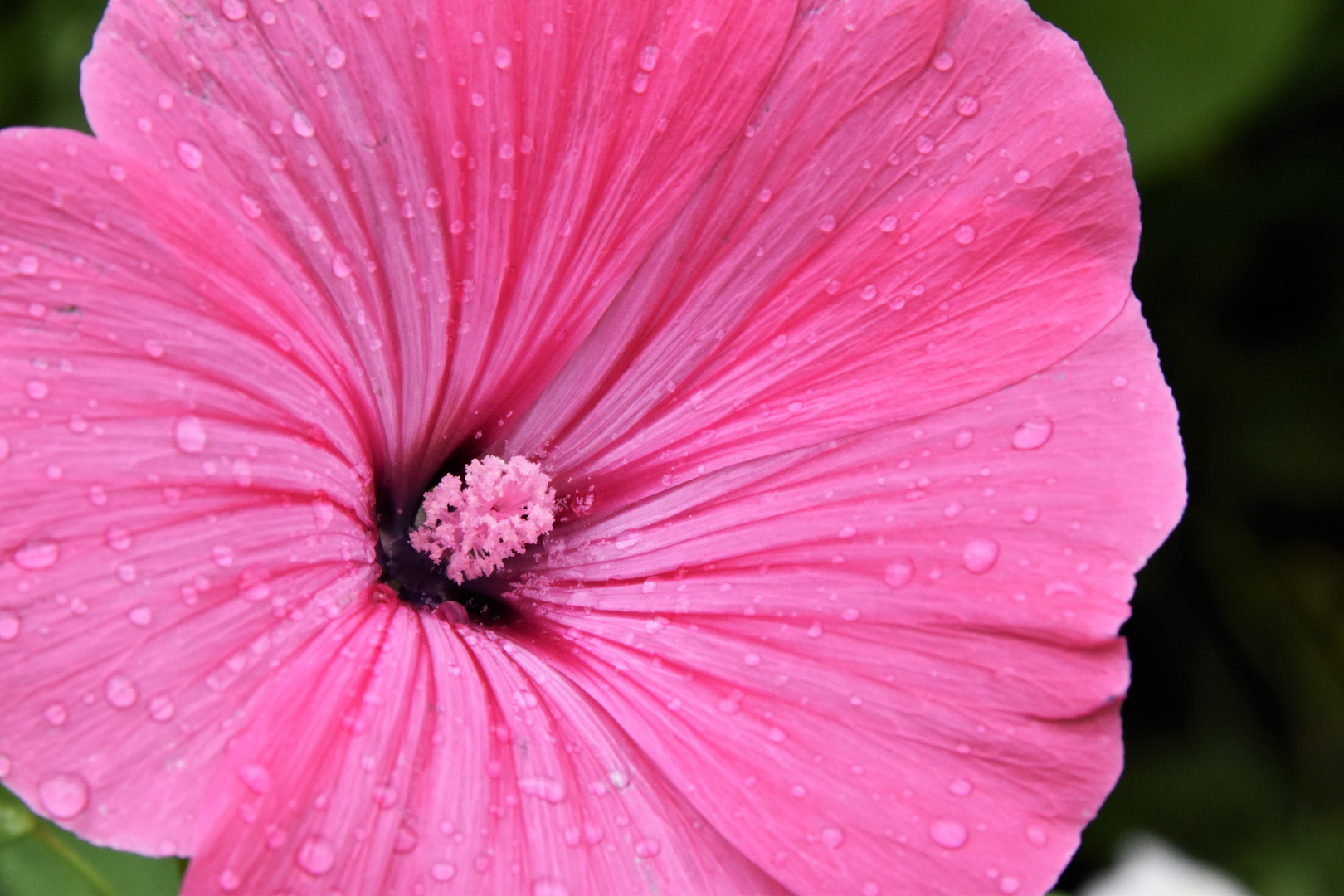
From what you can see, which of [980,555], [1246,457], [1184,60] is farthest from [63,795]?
[1246,457]

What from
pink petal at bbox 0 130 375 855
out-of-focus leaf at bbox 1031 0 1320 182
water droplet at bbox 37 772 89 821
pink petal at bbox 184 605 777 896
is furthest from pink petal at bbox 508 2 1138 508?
out-of-focus leaf at bbox 1031 0 1320 182

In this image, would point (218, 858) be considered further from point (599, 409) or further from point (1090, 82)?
point (1090, 82)

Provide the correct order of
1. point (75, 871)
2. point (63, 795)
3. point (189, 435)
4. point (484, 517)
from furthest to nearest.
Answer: point (75, 871) → point (484, 517) → point (189, 435) → point (63, 795)

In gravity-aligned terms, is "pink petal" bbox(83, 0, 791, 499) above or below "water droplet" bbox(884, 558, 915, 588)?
above

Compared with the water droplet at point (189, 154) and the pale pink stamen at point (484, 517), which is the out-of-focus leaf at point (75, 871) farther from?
the water droplet at point (189, 154)

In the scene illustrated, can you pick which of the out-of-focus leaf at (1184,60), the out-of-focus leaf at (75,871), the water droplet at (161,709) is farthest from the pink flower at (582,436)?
the out-of-focus leaf at (1184,60)

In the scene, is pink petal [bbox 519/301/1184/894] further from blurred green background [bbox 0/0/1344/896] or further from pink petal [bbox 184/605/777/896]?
blurred green background [bbox 0/0/1344/896]

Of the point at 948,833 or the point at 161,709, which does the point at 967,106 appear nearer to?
the point at 948,833
